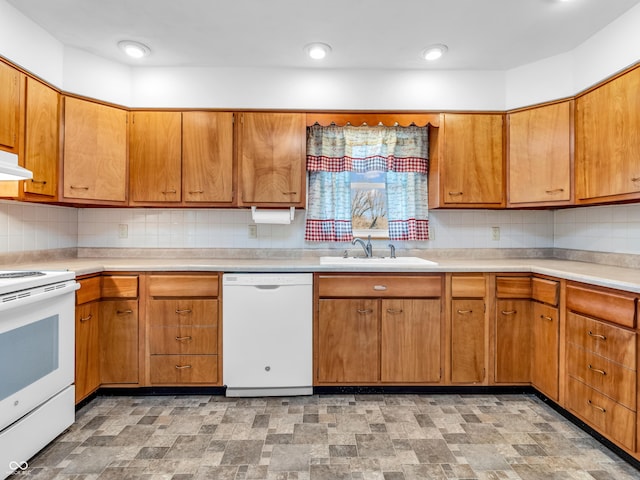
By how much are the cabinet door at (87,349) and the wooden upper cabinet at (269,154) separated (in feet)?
4.09

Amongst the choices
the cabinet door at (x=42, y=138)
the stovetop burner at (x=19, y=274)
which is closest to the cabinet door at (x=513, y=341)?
the stovetop burner at (x=19, y=274)

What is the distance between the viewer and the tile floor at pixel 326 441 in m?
1.69

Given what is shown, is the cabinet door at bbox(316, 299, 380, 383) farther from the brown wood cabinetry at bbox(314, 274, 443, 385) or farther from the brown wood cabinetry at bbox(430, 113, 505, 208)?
the brown wood cabinetry at bbox(430, 113, 505, 208)

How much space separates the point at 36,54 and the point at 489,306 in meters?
3.35

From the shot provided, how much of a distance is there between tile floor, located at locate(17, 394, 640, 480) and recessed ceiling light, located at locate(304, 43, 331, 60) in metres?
2.37

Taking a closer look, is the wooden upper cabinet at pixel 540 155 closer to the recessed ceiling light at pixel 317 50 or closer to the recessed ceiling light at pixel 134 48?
the recessed ceiling light at pixel 317 50

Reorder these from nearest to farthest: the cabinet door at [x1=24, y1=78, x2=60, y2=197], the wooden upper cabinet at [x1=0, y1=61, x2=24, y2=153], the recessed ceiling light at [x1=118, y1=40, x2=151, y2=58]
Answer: the wooden upper cabinet at [x1=0, y1=61, x2=24, y2=153] < the cabinet door at [x1=24, y1=78, x2=60, y2=197] < the recessed ceiling light at [x1=118, y1=40, x2=151, y2=58]

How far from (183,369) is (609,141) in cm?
310

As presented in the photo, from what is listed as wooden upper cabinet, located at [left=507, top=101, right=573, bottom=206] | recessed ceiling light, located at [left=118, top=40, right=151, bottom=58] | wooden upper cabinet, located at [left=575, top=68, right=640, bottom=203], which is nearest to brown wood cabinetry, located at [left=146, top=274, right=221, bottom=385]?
recessed ceiling light, located at [left=118, top=40, right=151, bottom=58]

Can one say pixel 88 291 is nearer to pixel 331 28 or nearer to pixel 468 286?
pixel 331 28

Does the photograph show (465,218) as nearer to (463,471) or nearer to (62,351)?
(463,471)

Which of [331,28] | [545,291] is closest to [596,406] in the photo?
[545,291]

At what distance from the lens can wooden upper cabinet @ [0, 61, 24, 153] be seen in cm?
199

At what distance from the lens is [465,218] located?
3.07 metres
